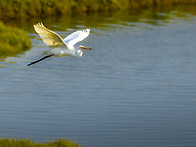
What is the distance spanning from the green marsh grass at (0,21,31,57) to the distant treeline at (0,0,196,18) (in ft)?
23.8

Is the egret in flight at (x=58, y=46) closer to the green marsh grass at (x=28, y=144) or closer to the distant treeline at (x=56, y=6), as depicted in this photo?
the green marsh grass at (x=28, y=144)

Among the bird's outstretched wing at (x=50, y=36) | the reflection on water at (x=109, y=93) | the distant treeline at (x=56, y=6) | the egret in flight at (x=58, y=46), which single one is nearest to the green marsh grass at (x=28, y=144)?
the reflection on water at (x=109, y=93)

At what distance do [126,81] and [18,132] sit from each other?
6.27 metres

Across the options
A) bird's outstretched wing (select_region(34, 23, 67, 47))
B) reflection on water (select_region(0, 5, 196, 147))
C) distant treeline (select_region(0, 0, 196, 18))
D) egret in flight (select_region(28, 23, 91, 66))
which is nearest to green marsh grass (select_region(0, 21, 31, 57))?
reflection on water (select_region(0, 5, 196, 147))

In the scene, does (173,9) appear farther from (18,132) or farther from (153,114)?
(18,132)

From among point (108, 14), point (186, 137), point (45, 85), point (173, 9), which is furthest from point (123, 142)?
point (173, 9)

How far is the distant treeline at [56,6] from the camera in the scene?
3119 centimetres

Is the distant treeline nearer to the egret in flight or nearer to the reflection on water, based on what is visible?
the reflection on water

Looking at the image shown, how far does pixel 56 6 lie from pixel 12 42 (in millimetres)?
10752

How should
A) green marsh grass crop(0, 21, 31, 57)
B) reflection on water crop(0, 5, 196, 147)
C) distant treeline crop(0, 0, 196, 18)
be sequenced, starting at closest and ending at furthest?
reflection on water crop(0, 5, 196, 147), green marsh grass crop(0, 21, 31, 57), distant treeline crop(0, 0, 196, 18)

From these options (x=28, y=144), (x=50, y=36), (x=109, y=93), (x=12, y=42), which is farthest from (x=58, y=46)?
(x=12, y=42)

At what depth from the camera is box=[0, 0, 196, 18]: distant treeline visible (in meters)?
31.2

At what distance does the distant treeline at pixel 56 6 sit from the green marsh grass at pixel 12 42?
7.27m

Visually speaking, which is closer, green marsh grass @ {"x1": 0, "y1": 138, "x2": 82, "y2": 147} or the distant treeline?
green marsh grass @ {"x1": 0, "y1": 138, "x2": 82, "y2": 147}
